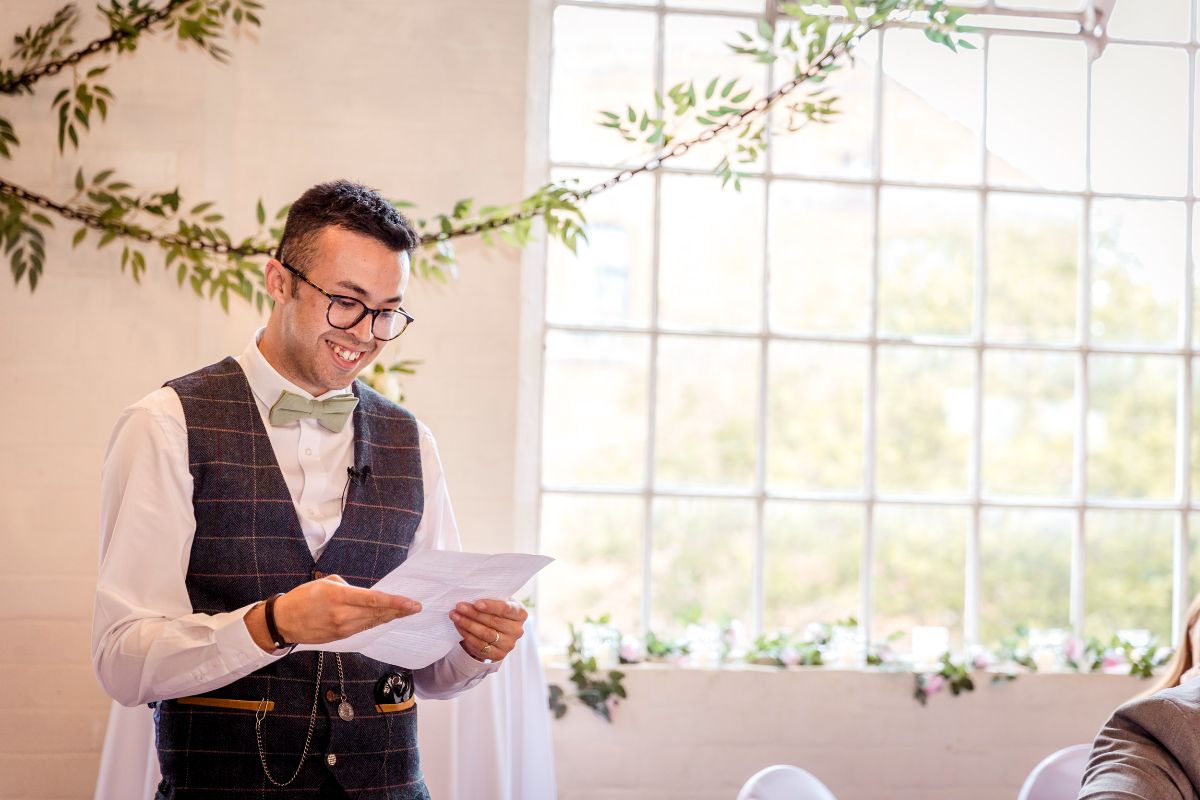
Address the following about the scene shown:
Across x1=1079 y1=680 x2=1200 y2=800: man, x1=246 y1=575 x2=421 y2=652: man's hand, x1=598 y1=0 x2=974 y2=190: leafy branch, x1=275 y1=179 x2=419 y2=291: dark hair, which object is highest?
x1=598 y1=0 x2=974 y2=190: leafy branch

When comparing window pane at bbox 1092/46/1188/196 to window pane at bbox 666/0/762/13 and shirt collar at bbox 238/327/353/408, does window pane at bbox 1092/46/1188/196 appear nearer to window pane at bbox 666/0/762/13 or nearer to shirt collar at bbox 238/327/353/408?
window pane at bbox 666/0/762/13

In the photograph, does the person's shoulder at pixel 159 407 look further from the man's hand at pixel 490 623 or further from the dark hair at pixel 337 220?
the man's hand at pixel 490 623

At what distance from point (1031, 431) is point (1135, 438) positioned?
751 mm

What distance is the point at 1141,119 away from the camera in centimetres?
333

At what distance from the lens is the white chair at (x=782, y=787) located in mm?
1897

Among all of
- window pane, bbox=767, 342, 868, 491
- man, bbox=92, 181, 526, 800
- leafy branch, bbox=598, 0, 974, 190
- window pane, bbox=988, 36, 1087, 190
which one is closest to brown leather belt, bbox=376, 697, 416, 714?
man, bbox=92, 181, 526, 800

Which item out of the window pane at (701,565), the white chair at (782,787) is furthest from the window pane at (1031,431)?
the white chair at (782,787)

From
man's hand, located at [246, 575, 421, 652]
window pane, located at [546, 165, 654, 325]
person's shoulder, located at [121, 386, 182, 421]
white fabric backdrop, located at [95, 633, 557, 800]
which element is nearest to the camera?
man's hand, located at [246, 575, 421, 652]

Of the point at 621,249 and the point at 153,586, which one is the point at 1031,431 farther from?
the point at 153,586

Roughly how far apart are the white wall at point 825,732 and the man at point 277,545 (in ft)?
4.13

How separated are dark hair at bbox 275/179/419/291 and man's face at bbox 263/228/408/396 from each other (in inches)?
0.4

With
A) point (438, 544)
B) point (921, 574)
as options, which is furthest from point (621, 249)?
point (438, 544)

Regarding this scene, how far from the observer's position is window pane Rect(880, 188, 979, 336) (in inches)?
356

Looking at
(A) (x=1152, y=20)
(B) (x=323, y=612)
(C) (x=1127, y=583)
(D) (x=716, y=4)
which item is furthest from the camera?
(C) (x=1127, y=583)
